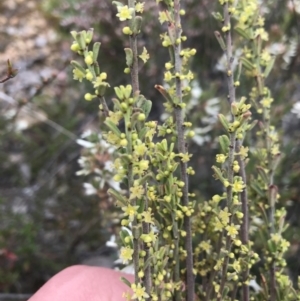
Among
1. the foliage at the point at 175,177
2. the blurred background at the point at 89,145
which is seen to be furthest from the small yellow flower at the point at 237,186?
the blurred background at the point at 89,145

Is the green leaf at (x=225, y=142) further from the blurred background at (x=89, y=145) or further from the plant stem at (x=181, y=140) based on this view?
the blurred background at (x=89, y=145)

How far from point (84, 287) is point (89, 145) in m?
0.37

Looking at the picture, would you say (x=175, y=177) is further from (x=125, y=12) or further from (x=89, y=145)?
(x=89, y=145)

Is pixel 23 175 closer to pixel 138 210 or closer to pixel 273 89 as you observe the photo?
pixel 273 89

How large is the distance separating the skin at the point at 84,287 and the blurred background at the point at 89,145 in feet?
0.90

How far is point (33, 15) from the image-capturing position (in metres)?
2.05

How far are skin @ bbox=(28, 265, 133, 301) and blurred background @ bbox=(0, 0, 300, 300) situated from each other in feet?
0.90

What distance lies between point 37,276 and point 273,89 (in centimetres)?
81

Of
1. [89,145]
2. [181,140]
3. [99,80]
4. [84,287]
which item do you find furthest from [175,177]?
[89,145]

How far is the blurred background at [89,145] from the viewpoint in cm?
111

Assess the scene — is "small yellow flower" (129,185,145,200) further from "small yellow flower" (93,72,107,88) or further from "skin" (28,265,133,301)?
"skin" (28,265,133,301)

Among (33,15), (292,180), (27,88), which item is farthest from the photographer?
(33,15)

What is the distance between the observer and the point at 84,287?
25.7 inches

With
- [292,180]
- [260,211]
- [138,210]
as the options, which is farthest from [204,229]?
[292,180]
